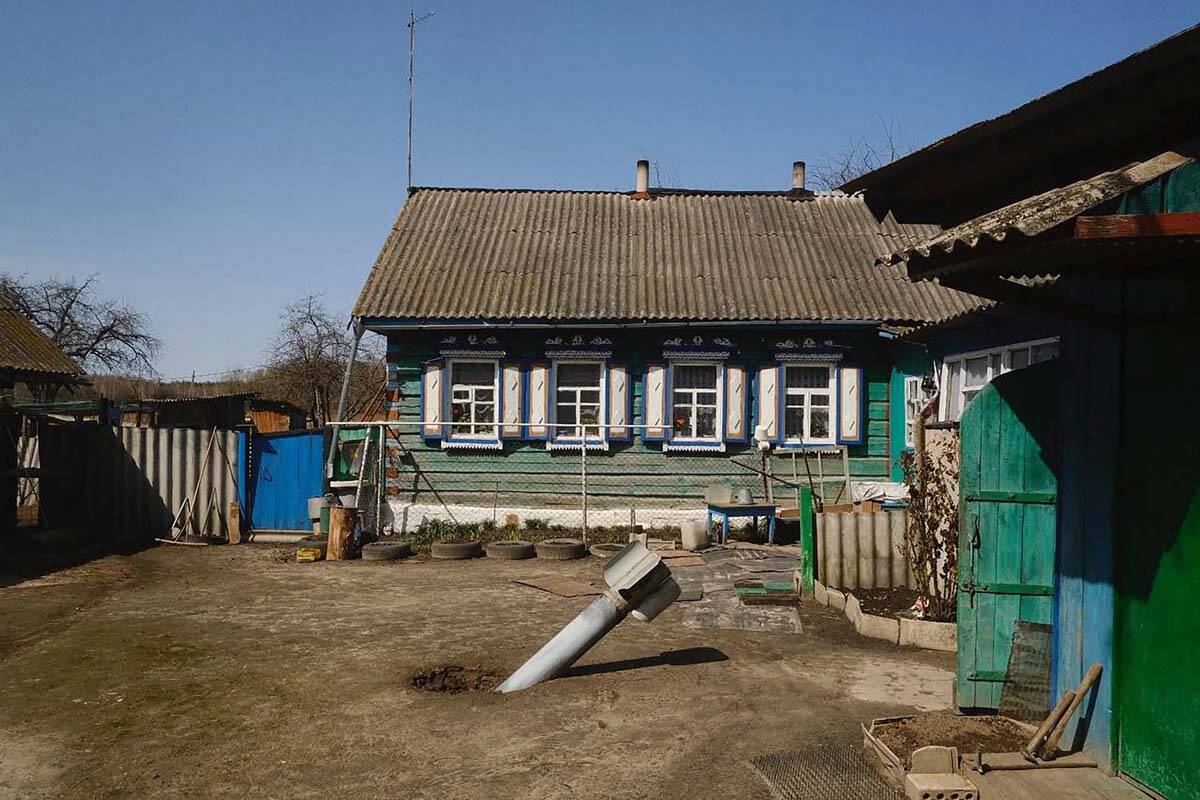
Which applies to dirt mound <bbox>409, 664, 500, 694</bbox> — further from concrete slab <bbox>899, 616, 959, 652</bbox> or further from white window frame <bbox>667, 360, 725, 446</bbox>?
white window frame <bbox>667, 360, 725, 446</bbox>

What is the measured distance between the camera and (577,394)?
14336 mm

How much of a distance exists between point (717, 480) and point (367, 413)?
11.5m

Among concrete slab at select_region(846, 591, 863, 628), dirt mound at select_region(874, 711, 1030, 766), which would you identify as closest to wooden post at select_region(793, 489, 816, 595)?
concrete slab at select_region(846, 591, 863, 628)

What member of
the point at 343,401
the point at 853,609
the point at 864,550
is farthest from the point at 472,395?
the point at 853,609

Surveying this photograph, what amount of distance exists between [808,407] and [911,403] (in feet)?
5.23

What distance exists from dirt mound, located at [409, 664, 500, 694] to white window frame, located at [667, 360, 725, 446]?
7548 mm

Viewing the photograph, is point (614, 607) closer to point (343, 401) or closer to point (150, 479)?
point (343, 401)

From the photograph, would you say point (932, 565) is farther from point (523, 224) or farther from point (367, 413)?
point (367, 413)

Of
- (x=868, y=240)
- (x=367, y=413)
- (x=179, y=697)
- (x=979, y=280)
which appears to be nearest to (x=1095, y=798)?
(x=979, y=280)

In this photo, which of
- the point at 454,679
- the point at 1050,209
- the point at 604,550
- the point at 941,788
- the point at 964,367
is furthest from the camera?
the point at 604,550

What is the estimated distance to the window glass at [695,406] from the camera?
14211mm

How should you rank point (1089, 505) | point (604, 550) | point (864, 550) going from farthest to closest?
1. point (604, 550)
2. point (864, 550)
3. point (1089, 505)

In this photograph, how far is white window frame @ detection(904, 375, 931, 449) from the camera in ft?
43.0

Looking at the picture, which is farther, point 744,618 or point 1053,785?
point 744,618
